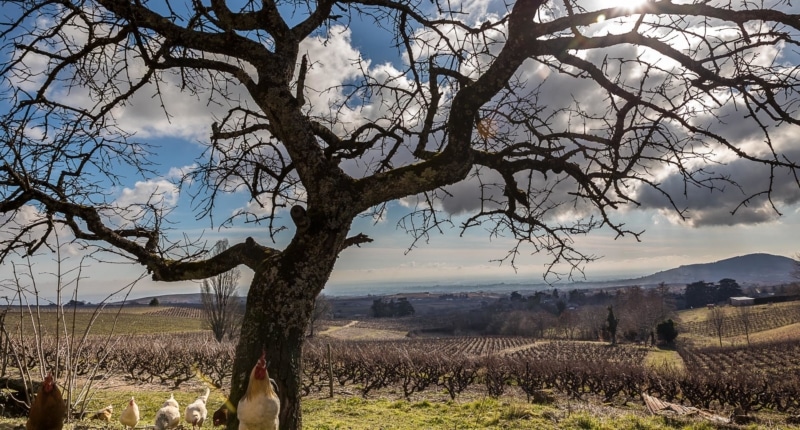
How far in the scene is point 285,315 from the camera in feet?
9.53

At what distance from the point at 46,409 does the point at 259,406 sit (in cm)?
171

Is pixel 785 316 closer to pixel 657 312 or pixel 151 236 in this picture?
pixel 657 312

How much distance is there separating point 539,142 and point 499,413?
9389 mm

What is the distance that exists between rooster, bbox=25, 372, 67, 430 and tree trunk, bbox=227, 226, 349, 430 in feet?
3.65

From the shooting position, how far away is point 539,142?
4.12 m

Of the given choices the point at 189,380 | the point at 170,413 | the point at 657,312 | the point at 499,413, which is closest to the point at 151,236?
the point at 170,413

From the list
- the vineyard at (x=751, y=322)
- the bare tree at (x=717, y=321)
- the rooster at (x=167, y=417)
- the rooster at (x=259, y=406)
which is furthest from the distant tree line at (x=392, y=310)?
the rooster at (x=259, y=406)

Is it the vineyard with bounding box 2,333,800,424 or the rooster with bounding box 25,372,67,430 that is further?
the vineyard with bounding box 2,333,800,424

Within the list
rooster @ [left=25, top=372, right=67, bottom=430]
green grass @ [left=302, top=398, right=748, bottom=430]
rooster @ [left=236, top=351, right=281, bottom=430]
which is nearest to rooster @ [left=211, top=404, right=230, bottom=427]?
rooster @ [left=236, top=351, right=281, bottom=430]

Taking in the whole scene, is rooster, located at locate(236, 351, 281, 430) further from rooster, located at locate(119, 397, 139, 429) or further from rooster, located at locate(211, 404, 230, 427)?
rooster, located at locate(119, 397, 139, 429)

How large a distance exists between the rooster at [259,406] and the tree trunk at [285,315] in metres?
0.54

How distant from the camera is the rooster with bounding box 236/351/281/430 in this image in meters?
2.21

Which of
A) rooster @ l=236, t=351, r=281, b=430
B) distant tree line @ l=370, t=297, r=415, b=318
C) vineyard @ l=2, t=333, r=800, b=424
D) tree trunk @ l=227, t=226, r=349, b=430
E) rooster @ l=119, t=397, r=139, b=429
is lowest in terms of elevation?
distant tree line @ l=370, t=297, r=415, b=318

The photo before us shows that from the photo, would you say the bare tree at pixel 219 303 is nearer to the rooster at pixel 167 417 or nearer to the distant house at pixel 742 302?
the rooster at pixel 167 417
